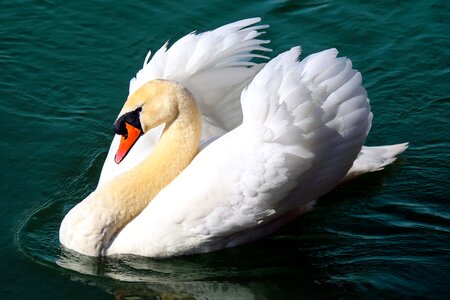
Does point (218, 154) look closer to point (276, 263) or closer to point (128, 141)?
point (128, 141)

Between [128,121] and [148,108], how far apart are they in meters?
0.20

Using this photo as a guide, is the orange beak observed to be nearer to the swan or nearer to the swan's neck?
the swan

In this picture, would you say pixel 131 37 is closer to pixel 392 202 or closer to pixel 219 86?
pixel 219 86

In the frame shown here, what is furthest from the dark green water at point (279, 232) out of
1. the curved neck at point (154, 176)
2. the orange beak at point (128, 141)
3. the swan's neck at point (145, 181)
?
the orange beak at point (128, 141)

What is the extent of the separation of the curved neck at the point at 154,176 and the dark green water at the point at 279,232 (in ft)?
1.37

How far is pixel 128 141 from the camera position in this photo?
872 centimetres

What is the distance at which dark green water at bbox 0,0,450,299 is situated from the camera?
8.51m

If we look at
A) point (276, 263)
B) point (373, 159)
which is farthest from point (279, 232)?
point (373, 159)

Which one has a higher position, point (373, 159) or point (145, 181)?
point (145, 181)

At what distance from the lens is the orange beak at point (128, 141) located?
8.69m

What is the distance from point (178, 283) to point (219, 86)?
6.30 ft

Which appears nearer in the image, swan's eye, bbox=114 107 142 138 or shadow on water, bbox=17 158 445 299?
shadow on water, bbox=17 158 445 299

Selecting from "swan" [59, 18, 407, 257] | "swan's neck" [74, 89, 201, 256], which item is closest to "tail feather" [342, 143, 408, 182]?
"swan" [59, 18, 407, 257]

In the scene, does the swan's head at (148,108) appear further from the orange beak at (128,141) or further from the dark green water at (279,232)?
the dark green water at (279,232)
